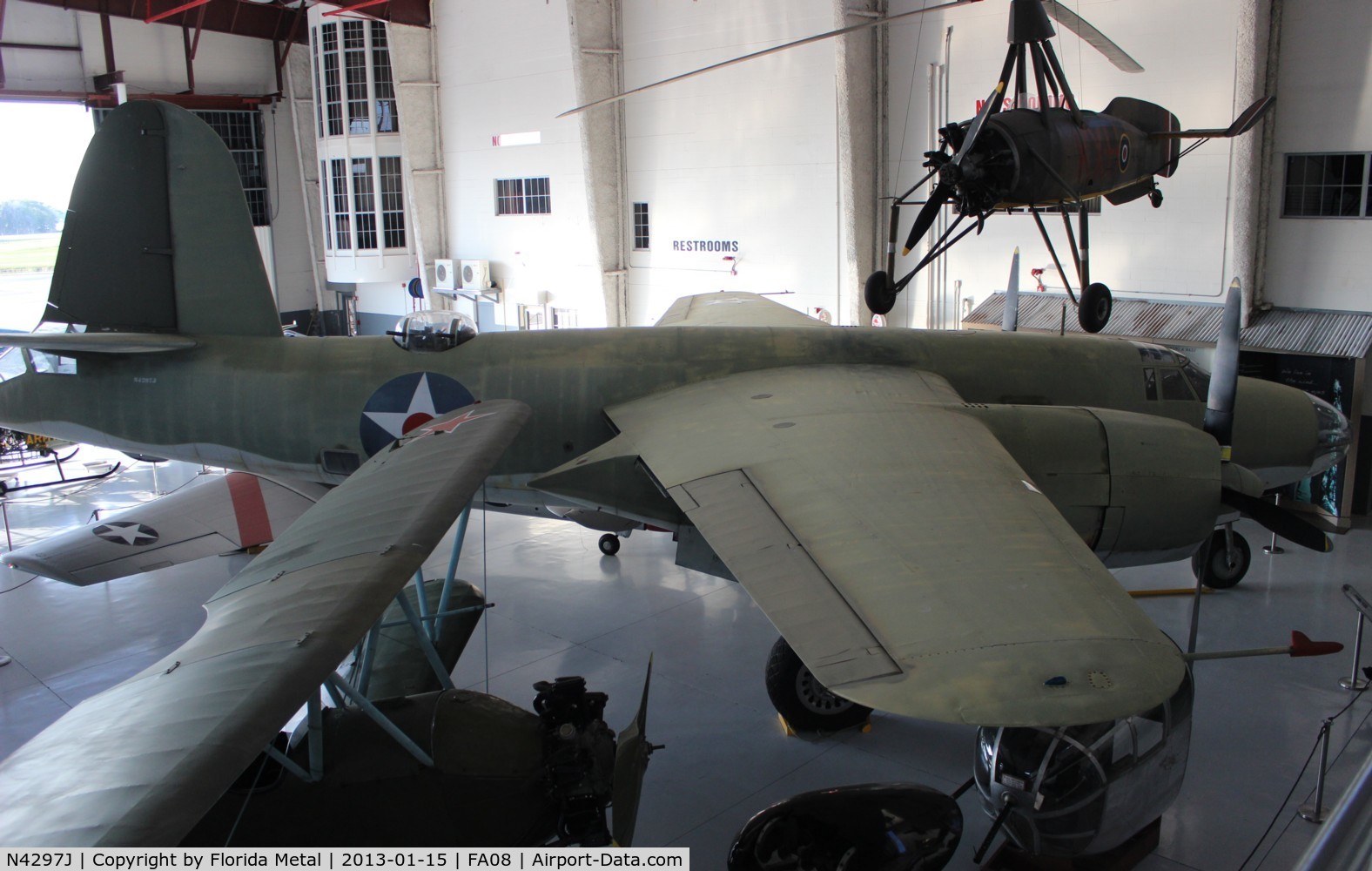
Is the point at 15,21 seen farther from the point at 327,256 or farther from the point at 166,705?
the point at 166,705

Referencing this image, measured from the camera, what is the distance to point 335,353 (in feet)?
33.0

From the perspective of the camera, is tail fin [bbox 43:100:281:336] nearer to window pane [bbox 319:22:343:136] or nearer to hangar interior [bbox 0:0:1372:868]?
hangar interior [bbox 0:0:1372:868]

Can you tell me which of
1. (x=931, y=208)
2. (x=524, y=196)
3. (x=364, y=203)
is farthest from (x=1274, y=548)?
(x=364, y=203)

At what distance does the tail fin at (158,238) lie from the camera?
32.6ft

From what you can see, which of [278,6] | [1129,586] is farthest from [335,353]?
[278,6]

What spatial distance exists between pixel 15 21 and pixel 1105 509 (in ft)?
95.9

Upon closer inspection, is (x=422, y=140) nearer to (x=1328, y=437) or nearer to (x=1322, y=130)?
(x=1322, y=130)

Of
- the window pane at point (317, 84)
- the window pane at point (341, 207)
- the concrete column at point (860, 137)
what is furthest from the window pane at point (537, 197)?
the concrete column at point (860, 137)

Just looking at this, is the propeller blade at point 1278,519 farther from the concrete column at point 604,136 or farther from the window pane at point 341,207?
the window pane at point 341,207

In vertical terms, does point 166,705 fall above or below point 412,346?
below

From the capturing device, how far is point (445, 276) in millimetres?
28047

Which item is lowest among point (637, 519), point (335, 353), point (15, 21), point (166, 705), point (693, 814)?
point (693, 814)

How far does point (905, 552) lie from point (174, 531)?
823cm

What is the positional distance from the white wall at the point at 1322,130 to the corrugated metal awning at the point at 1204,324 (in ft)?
0.95
